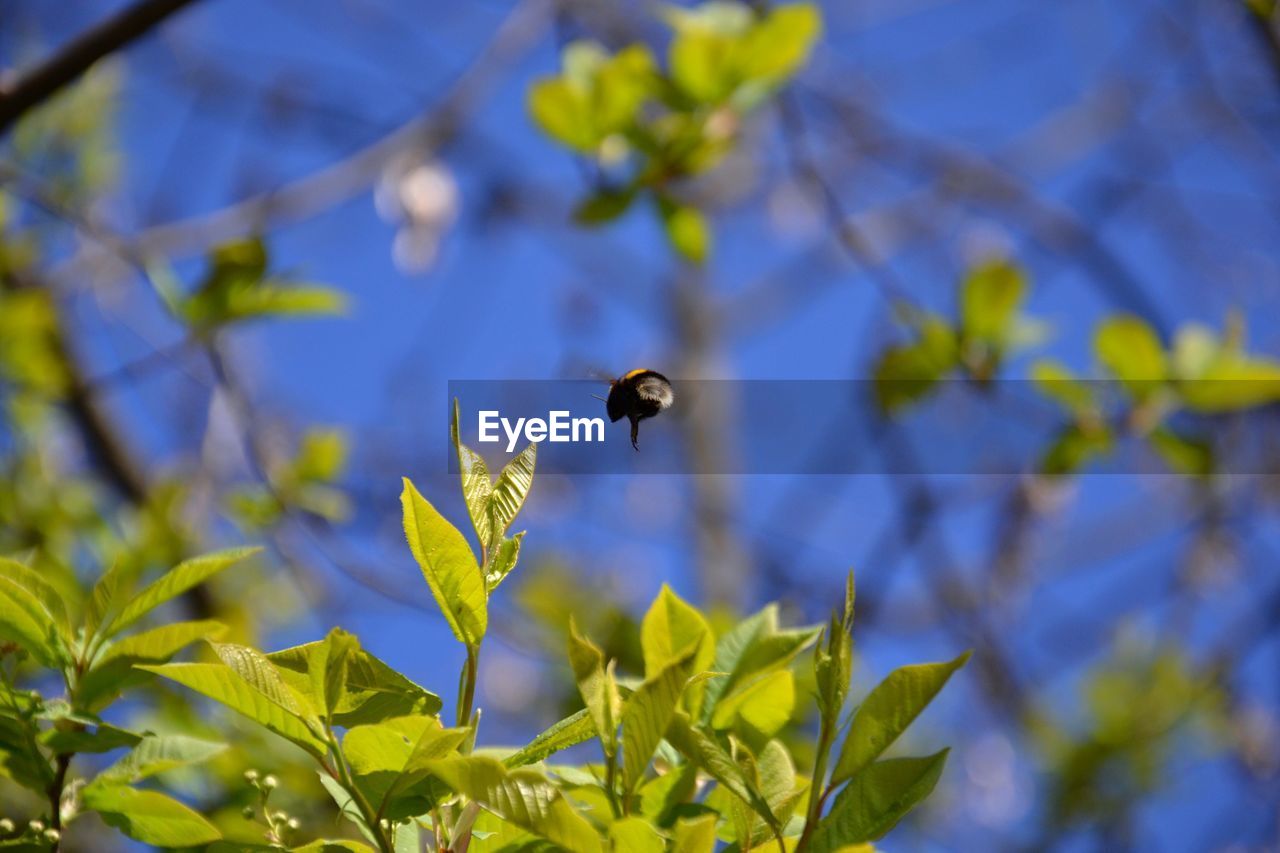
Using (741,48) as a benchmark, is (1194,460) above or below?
below

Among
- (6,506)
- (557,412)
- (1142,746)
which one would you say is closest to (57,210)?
(6,506)

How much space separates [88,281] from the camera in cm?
203

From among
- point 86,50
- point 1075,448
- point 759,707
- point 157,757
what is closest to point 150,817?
point 157,757

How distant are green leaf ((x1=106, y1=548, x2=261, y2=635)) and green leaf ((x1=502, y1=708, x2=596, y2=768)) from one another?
0.57 ft

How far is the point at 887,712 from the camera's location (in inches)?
17.1

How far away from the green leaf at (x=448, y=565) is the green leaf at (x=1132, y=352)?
0.89 m

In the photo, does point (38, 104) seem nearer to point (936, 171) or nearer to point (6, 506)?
point (6, 506)

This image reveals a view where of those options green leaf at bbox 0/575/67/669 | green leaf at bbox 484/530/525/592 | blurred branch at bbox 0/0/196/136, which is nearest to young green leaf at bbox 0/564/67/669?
green leaf at bbox 0/575/67/669

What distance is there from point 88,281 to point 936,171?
5.61 feet

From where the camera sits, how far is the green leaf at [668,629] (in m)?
0.48

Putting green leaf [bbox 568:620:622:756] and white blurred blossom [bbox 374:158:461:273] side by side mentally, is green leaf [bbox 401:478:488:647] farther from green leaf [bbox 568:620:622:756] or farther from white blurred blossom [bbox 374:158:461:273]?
white blurred blossom [bbox 374:158:461:273]

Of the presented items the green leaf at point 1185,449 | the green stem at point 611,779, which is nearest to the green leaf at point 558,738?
the green stem at point 611,779

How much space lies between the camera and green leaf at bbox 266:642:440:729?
44 centimetres

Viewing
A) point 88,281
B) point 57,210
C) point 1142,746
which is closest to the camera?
point 57,210
